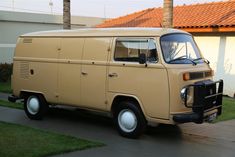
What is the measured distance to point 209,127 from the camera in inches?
428

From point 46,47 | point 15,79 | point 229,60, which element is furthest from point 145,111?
point 229,60

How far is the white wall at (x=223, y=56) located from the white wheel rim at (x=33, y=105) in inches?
343

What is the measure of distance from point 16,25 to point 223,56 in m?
12.9

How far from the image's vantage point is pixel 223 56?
1780cm

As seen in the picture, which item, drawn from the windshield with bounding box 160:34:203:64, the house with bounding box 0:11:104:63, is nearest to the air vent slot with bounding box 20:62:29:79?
the windshield with bounding box 160:34:203:64

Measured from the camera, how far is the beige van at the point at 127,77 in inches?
353

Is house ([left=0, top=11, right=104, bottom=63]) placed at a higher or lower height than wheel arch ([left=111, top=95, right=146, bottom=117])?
higher

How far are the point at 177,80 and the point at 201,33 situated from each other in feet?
33.3

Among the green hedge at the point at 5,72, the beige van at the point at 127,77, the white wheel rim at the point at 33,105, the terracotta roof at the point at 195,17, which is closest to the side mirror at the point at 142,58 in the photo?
the beige van at the point at 127,77

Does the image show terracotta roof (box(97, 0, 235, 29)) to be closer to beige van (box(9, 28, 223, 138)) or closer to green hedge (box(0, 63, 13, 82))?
green hedge (box(0, 63, 13, 82))

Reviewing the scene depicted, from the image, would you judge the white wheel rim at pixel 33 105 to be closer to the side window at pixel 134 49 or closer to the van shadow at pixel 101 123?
the van shadow at pixel 101 123

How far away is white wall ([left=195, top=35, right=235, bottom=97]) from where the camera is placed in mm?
17484

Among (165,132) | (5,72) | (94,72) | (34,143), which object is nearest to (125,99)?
(94,72)

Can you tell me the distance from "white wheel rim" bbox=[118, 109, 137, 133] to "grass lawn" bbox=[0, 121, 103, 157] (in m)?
1.08
